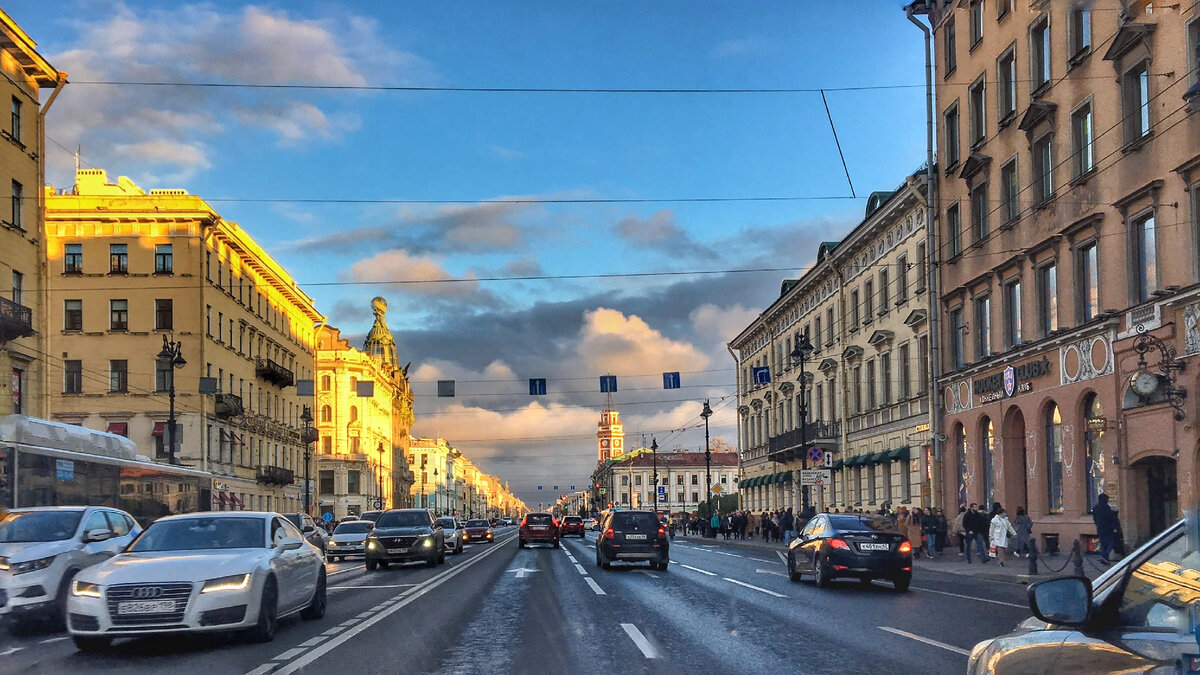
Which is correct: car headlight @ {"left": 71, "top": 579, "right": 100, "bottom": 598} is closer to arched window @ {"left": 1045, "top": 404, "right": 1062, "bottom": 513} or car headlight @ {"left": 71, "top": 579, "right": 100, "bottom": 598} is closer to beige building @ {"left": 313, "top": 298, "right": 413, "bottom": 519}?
arched window @ {"left": 1045, "top": 404, "right": 1062, "bottom": 513}

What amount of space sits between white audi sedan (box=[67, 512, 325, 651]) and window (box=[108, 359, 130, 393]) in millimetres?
47469

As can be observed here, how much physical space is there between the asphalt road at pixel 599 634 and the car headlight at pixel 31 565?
86 centimetres

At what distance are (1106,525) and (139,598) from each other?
68.4ft

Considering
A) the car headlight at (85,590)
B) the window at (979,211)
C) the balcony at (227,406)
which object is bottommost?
the car headlight at (85,590)

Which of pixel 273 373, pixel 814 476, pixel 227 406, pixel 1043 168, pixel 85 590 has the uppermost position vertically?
pixel 1043 168

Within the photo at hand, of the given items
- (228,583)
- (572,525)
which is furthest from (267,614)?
(572,525)

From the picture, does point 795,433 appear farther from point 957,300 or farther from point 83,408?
point 83,408

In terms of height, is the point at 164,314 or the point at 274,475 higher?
the point at 164,314

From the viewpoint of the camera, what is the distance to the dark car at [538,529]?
5250 cm

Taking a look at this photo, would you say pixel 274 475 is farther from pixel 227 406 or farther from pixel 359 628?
pixel 359 628

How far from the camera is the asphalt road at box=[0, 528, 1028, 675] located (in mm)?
10891

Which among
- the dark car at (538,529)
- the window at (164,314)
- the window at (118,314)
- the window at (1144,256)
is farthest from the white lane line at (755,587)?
the window at (118,314)

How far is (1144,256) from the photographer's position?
1053 inches

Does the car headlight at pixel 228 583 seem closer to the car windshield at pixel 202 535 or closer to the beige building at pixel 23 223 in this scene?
the car windshield at pixel 202 535
